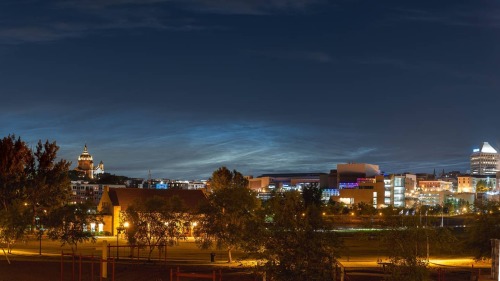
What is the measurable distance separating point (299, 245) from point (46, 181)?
237 feet

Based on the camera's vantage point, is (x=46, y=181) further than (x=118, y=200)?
No

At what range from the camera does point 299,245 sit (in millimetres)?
23109

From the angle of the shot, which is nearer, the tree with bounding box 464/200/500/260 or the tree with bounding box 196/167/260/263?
the tree with bounding box 196/167/260/263

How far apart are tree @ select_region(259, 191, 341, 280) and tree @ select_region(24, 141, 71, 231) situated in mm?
55337

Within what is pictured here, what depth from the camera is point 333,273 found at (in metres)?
23.2

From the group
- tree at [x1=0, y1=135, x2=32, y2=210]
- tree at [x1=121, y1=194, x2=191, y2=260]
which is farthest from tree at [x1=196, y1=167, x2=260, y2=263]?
tree at [x1=0, y1=135, x2=32, y2=210]

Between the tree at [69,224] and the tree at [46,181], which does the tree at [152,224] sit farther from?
the tree at [46,181]

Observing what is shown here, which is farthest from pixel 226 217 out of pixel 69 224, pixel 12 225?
pixel 12 225

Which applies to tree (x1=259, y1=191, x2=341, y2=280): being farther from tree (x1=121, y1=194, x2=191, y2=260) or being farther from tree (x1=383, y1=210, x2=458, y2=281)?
tree (x1=121, y1=194, x2=191, y2=260)

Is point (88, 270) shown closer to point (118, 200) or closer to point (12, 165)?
point (12, 165)

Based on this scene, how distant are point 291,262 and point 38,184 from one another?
2661 inches

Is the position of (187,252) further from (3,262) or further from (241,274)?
(241,274)

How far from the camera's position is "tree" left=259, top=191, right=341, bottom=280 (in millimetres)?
22859

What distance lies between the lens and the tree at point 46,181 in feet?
271
